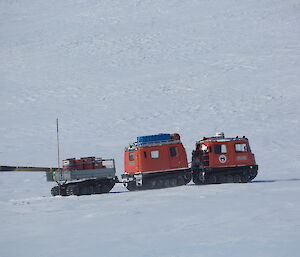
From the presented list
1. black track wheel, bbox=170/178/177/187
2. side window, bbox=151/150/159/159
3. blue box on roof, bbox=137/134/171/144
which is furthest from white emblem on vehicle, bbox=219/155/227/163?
side window, bbox=151/150/159/159

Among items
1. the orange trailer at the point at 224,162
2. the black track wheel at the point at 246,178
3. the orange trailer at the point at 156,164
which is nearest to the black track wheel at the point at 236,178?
the orange trailer at the point at 224,162

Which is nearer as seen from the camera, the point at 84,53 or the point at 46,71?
the point at 46,71

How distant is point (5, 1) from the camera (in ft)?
256

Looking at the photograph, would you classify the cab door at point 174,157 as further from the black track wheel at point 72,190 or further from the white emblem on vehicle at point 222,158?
the black track wheel at point 72,190

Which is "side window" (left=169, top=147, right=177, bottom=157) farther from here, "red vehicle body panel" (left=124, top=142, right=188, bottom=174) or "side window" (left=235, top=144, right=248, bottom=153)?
"side window" (left=235, top=144, right=248, bottom=153)

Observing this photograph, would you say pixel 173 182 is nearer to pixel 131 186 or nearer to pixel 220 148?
pixel 131 186

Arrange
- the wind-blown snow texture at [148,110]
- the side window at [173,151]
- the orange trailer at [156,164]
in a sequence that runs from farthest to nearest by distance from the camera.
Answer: the side window at [173,151]
the orange trailer at [156,164]
the wind-blown snow texture at [148,110]

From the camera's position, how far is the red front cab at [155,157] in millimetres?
19953

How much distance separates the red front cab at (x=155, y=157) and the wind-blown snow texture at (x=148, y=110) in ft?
4.80

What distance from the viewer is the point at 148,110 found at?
127 feet

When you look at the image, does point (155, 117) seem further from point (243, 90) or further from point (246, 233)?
point (246, 233)

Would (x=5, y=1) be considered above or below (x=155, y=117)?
above

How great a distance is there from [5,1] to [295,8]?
40077 mm

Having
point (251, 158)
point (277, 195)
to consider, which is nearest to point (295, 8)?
point (251, 158)
